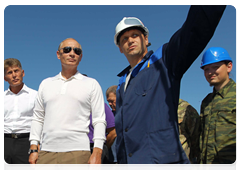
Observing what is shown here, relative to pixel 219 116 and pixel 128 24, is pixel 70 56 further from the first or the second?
pixel 219 116

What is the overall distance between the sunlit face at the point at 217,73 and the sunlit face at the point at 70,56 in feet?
6.52

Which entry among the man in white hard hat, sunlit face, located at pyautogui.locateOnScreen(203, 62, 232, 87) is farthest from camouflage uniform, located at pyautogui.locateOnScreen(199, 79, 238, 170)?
the man in white hard hat

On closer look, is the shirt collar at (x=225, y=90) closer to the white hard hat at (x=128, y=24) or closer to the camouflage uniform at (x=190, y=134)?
the camouflage uniform at (x=190, y=134)

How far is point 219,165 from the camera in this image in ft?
10.4

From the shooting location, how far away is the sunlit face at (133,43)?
294 cm

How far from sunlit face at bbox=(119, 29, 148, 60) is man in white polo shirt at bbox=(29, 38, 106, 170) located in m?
0.67

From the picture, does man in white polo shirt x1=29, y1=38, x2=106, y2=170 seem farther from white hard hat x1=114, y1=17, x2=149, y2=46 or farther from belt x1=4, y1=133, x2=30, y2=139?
belt x1=4, y1=133, x2=30, y2=139

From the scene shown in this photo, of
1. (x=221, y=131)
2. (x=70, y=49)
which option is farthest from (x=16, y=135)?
(x=221, y=131)

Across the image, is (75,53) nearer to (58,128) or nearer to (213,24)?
(58,128)

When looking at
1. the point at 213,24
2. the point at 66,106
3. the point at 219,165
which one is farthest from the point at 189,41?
the point at 219,165

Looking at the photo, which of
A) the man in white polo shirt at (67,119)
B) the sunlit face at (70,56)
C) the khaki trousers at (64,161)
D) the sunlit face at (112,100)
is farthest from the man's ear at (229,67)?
the sunlit face at (112,100)

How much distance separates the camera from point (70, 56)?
11.1 ft

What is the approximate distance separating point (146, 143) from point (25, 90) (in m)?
3.21

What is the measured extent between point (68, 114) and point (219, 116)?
2074mm
